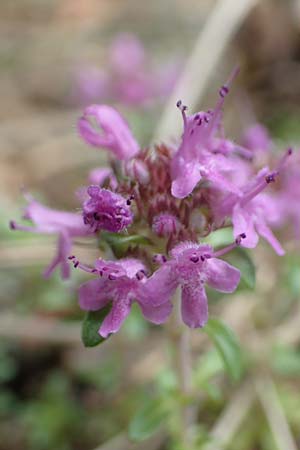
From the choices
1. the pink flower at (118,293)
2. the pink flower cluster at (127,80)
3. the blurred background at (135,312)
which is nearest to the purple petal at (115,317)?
the pink flower at (118,293)

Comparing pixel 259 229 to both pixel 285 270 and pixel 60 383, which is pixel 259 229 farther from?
pixel 60 383

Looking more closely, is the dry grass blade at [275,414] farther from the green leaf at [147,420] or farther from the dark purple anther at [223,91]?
the dark purple anther at [223,91]

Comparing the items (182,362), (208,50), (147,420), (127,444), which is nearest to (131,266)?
(182,362)

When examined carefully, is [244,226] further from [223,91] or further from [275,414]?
[275,414]

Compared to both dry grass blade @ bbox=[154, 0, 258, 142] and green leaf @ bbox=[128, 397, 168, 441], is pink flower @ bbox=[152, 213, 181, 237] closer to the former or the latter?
green leaf @ bbox=[128, 397, 168, 441]

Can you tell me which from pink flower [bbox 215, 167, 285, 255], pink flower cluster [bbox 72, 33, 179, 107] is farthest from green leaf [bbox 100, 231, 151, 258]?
pink flower cluster [bbox 72, 33, 179, 107]
